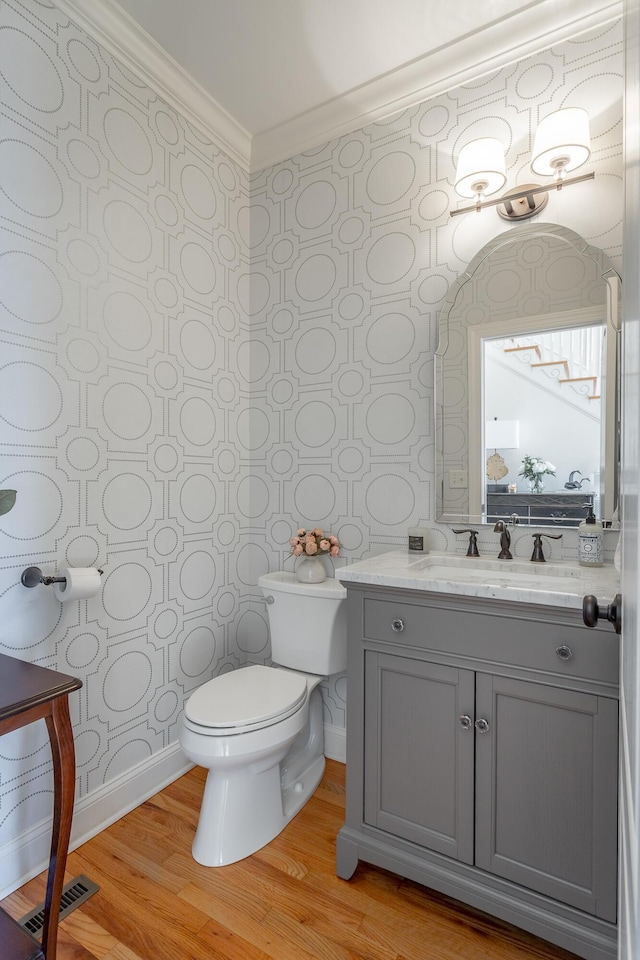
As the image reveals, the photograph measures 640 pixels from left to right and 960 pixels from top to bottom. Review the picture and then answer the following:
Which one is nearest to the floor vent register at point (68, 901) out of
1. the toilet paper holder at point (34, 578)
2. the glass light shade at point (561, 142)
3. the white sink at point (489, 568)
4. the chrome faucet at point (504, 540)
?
the toilet paper holder at point (34, 578)

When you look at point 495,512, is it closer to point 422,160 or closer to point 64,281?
point 422,160

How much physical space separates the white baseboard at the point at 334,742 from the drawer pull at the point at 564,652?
1.19 m

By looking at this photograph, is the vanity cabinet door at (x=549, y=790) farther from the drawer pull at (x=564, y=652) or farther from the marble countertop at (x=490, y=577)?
the marble countertop at (x=490, y=577)

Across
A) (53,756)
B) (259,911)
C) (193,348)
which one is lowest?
(259,911)

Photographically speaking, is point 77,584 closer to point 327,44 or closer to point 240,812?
point 240,812

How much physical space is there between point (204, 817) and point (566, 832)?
1.06 metres

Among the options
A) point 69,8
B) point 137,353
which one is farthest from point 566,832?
point 69,8

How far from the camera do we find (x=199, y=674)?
6.89 feet

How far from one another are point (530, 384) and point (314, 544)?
3.23ft

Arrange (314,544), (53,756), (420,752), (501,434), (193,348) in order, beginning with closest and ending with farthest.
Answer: (53,756) → (420,752) → (501,434) → (314,544) → (193,348)

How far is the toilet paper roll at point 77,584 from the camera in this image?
1.48 m

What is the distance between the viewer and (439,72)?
183cm

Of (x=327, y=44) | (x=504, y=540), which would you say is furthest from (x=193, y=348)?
(x=504, y=540)

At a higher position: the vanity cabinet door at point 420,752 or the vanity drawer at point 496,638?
the vanity drawer at point 496,638
